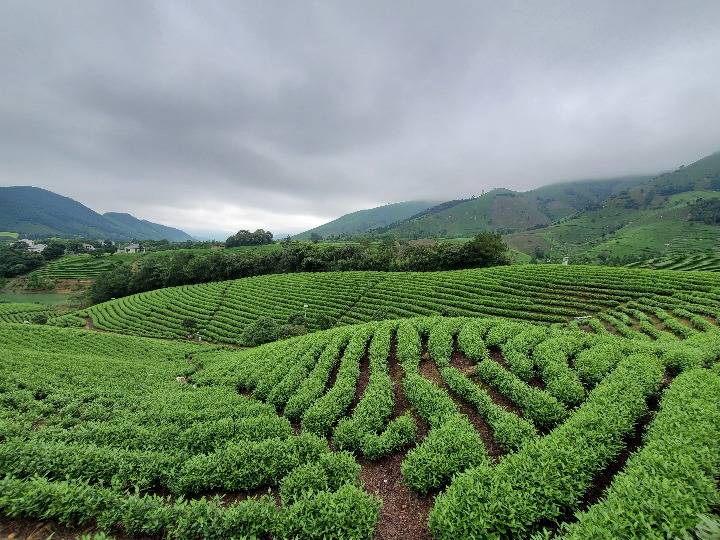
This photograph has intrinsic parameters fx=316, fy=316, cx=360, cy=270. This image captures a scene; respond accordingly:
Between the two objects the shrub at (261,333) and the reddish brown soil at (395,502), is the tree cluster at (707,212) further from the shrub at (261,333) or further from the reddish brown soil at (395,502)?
the reddish brown soil at (395,502)

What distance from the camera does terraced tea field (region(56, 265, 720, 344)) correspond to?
32500 millimetres

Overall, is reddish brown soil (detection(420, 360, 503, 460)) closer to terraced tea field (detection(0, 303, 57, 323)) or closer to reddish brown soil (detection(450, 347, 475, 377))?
reddish brown soil (detection(450, 347, 475, 377))

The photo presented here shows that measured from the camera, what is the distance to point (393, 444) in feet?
32.9

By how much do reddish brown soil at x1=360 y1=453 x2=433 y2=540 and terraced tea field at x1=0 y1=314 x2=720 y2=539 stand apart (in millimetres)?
50

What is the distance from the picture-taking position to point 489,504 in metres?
6.98

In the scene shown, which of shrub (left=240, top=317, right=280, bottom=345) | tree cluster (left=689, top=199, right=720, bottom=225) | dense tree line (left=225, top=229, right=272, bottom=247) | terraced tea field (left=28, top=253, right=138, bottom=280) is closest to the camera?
shrub (left=240, top=317, right=280, bottom=345)

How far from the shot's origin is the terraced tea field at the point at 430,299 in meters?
32.5

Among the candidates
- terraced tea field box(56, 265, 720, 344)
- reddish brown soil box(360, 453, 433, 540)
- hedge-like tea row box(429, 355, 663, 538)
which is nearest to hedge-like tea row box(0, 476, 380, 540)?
reddish brown soil box(360, 453, 433, 540)

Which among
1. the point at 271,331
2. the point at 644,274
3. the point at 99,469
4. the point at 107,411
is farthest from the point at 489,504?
the point at 644,274

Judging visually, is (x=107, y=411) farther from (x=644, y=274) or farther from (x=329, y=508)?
(x=644, y=274)

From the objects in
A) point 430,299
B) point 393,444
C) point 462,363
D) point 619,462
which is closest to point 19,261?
point 430,299

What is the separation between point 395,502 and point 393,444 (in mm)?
1811

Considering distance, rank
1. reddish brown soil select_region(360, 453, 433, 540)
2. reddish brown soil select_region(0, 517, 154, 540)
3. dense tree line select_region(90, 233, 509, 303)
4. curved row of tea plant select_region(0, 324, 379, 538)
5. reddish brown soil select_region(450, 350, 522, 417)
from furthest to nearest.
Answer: dense tree line select_region(90, 233, 509, 303) → reddish brown soil select_region(450, 350, 522, 417) → reddish brown soil select_region(360, 453, 433, 540) → curved row of tea plant select_region(0, 324, 379, 538) → reddish brown soil select_region(0, 517, 154, 540)

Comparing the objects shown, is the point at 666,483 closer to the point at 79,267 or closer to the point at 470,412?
the point at 470,412
